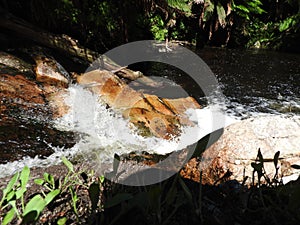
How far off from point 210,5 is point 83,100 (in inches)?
236

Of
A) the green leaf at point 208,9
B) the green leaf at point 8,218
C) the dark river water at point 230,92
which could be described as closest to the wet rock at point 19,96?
the dark river water at point 230,92

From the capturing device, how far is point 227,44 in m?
10.6

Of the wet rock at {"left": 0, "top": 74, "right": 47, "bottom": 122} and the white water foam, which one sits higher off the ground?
the wet rock at {"left": 0, "top": 74, "right": 47, "bottom": 122}

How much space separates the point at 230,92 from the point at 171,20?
9.84 ft

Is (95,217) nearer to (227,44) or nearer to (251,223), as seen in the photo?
(251,223)

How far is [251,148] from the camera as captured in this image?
89.3 inches

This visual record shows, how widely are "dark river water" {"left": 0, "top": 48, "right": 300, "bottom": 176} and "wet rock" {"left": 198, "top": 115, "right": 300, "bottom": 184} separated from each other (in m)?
1.33

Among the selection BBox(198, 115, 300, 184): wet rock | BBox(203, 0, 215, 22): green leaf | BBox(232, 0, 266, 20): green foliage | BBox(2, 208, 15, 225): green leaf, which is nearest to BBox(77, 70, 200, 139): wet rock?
BBox(198, 115, 300, 184): wet rock

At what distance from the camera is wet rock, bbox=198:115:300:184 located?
2115 mm

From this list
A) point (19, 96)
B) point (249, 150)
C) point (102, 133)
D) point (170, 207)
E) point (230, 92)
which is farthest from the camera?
point (230, 92)

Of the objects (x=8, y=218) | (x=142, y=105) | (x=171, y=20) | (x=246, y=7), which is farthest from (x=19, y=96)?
(x=246, y=7)

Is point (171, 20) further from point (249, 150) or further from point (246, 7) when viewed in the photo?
point (249, 150)

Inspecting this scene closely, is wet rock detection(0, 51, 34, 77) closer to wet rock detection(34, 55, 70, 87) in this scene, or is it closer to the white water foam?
wet rock detection(34, 55, 70, 87)

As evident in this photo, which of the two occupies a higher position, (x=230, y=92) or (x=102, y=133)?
(x=230, y=92)
